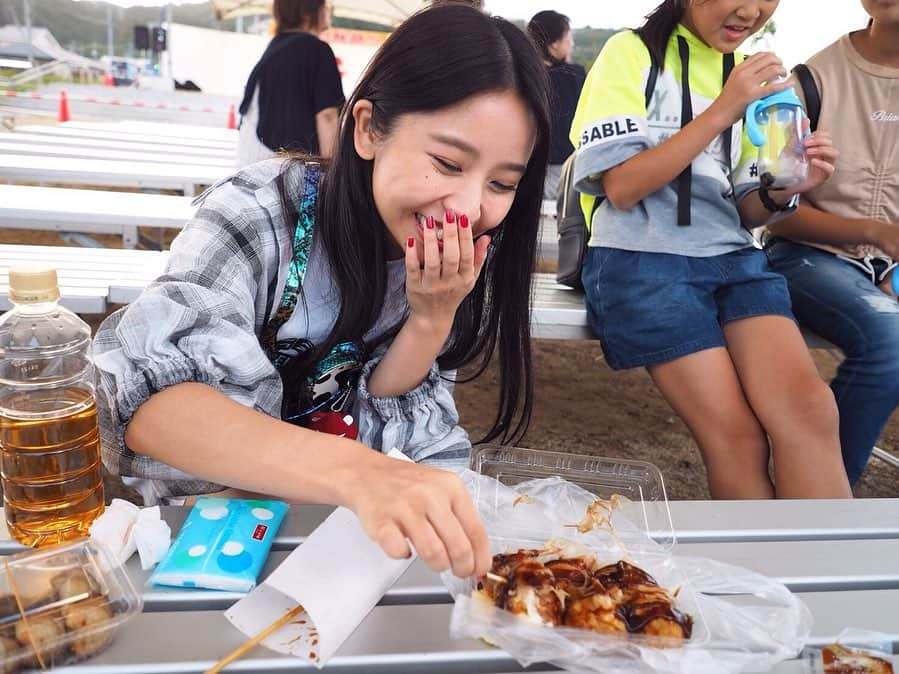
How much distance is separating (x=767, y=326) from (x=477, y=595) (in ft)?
4.78

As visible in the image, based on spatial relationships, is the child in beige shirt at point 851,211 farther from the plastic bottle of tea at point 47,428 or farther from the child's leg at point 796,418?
the plastic bottle of tea at point 47,428

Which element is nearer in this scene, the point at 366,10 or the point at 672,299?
the point at 672,299

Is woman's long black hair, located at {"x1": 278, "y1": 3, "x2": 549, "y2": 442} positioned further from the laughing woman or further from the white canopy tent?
the white canopy tent

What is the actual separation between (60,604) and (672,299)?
5.36ft

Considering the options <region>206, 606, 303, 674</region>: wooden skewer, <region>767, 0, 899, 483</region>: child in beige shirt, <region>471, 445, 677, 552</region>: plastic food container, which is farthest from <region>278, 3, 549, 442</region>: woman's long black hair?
<region>767, 0, 899, 483</region>: child in beige shirt

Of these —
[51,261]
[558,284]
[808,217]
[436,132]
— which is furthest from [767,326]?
[51,261]

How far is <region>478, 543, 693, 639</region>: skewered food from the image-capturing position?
0.79 metres

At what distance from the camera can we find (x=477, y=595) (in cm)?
81

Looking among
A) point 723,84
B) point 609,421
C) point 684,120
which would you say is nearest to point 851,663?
point 684,120

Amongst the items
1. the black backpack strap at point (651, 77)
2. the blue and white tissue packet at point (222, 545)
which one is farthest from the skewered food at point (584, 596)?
the black backpack strap at point (651, 77)

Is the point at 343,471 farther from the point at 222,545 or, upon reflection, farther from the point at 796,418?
the point at 796,418

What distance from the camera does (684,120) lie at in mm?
2127

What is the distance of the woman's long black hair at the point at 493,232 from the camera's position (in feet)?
4.10

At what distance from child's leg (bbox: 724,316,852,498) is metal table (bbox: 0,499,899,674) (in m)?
0.64
